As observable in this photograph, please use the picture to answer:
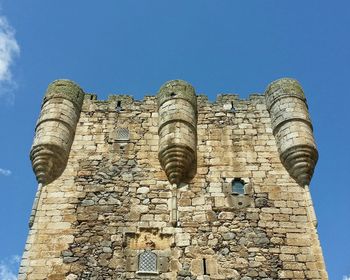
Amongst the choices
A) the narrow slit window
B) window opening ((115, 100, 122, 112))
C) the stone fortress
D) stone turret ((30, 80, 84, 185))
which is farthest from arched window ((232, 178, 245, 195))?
stone turret ((30, 80, 84, 185))

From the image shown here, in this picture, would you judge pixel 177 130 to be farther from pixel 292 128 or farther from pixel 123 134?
pixel 292 128

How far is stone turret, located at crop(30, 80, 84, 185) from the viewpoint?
30.8 ft

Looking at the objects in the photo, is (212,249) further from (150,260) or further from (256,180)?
(256,180)

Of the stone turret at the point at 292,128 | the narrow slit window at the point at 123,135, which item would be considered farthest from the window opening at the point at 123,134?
the stone turret at the point at 292,128

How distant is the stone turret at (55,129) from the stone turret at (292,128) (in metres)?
4.24

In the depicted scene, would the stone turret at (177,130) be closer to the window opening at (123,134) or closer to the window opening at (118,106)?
the window opening at (123,134)

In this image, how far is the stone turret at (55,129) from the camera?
9.40m

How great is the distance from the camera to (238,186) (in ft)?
30.5

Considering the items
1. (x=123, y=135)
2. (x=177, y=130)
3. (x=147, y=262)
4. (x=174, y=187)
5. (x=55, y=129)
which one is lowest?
(x=147, y=262)

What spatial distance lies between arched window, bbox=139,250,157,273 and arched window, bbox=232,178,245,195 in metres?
2.02

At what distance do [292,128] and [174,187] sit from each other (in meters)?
2.65

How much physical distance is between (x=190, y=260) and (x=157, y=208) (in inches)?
47.5

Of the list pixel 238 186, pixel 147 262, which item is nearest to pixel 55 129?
pixel 147 262

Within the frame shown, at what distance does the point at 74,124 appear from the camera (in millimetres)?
10258
